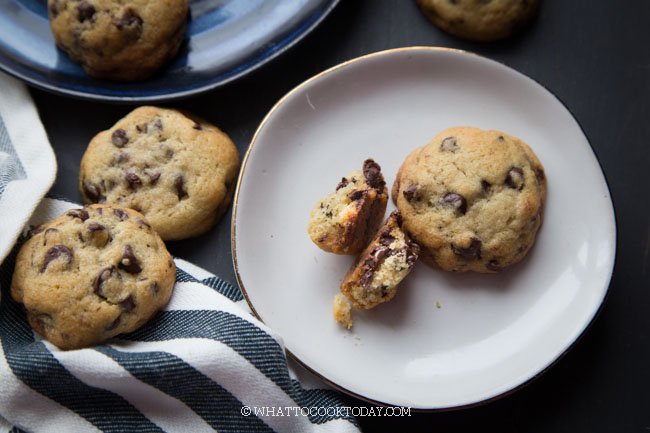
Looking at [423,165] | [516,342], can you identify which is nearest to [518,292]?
[516,342]

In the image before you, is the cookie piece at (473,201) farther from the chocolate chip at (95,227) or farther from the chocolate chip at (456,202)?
the chocolate chip at (95,227)

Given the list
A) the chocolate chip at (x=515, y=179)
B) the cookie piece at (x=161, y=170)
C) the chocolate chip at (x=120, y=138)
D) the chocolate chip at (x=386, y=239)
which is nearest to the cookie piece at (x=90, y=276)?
the cookie piece at (x=161, y=170)

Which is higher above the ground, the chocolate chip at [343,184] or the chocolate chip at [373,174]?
the chocolate chip at [373,174]

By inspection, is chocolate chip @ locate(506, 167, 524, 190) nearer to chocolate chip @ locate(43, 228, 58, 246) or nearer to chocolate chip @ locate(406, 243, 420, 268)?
chocolate chip @ locate(406, 243, 420, 268)

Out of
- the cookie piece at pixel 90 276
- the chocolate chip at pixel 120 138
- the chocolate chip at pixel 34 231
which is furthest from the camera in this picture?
the chocolate chip at pixel 120 138

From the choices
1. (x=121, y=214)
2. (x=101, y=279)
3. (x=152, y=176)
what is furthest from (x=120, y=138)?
(x=101, y=279)

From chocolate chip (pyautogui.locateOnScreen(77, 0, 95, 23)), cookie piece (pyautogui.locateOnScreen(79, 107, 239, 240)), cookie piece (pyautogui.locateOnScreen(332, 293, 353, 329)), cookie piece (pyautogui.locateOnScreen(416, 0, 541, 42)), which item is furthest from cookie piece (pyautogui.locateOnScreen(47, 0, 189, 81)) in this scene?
cookie piece (pyautogui.locateOnScreen(332, 293, 353, 329))
